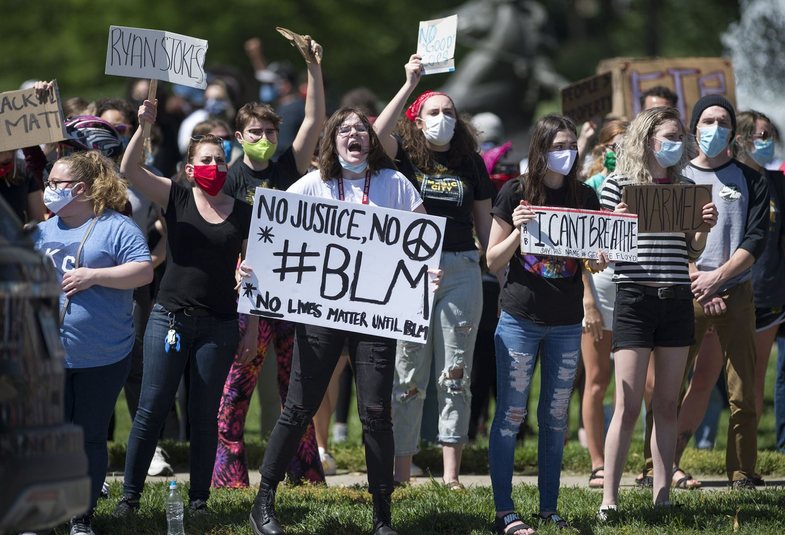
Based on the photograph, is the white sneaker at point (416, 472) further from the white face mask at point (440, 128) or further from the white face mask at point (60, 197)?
the white face mask at point (60, 197)

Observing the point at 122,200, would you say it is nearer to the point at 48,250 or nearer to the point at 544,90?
the point at 48,250

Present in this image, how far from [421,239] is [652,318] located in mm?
1478

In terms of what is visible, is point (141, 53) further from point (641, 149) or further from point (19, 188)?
point (641, 149)

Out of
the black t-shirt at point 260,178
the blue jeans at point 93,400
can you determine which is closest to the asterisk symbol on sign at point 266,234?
the blue jeans at point 93,400

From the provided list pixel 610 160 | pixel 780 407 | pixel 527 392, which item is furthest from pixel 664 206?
pixel 780 407

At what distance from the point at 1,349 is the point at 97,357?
6.28ft

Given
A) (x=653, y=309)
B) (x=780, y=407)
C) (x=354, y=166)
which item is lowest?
(x=780, y=407)

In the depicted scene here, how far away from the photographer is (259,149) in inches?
327

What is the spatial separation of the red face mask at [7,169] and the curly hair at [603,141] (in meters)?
4.01

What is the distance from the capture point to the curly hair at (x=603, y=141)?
9508 millimetres

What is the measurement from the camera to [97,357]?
697 cm

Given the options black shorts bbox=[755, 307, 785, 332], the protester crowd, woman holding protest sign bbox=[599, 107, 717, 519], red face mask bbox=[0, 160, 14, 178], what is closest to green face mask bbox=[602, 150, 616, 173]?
the protester crowd

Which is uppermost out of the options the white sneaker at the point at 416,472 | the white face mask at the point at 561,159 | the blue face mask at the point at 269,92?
the blue face mask at the point at 269,92

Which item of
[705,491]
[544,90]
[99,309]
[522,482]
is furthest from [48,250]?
[544,90]
